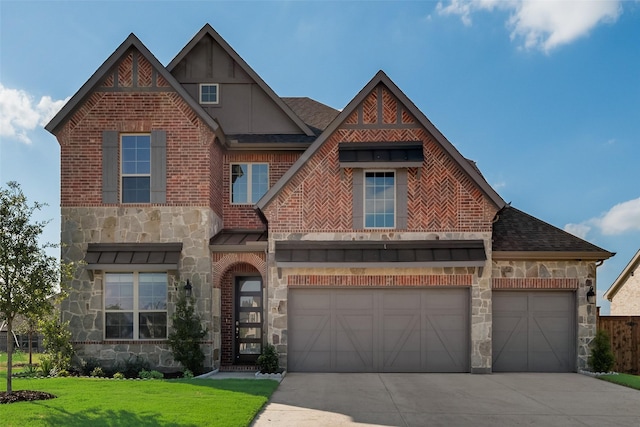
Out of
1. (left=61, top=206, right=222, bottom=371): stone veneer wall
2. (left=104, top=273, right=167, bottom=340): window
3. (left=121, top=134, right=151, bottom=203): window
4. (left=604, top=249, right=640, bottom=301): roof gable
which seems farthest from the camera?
(left=604, top=249, right=640, bottom=301): roof gable

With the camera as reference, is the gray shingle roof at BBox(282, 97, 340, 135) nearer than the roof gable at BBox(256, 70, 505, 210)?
No

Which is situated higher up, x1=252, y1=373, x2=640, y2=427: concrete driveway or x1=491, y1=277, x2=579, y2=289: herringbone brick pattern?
x1=491, y1=277, x2=579, y2=289: herringbone brick pattern

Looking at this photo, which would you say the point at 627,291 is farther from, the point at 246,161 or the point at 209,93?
the point at 209,93

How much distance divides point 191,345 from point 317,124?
8.69 metres

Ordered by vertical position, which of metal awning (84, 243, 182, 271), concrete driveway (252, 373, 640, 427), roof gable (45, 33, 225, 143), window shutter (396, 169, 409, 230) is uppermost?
roof gable (45, 33, 225, 143)

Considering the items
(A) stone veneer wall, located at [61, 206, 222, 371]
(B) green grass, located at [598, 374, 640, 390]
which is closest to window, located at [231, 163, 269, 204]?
(A) stone veneer wall, located at [61, 206, 222, 371]

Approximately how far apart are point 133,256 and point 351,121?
23.9 ft

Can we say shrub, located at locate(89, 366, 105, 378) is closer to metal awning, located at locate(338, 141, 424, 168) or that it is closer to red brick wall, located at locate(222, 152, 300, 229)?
red brick wall, located at locate(222, 152, 300, 229)

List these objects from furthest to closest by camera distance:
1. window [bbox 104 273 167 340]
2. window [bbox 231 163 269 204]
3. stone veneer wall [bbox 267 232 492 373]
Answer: window [bbox 231 163 269 204] < window [bbox 104 273 167 340] < stone veneer wall [bbox 267 232 492 373]

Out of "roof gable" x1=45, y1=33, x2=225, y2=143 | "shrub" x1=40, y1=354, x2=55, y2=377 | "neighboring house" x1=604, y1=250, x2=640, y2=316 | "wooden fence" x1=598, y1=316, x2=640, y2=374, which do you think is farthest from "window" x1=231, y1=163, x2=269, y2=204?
"neighboring house" x1=604, y1=250, x2=640, y2=316

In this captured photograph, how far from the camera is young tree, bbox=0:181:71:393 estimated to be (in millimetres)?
10367

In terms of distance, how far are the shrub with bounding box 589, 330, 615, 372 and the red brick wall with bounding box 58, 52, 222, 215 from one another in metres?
11.7

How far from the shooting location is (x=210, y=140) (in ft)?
47.8

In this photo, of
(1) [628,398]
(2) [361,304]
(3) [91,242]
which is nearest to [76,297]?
(3) [91,242]
